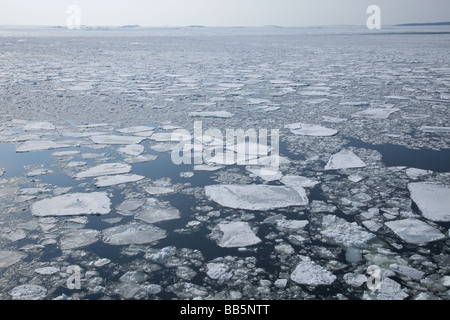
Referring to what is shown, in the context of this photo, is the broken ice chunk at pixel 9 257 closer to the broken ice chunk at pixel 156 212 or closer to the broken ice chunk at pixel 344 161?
the broken ice chunk at pixel 156 212

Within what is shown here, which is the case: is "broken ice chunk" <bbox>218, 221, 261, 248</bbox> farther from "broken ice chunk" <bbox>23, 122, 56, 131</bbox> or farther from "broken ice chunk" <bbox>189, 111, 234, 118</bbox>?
"broken ice chunk" <bbox>23, 122, 56, 131</bbox>

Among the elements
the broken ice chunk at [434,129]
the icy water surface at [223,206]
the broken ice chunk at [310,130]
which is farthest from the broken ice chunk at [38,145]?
the broken ice chunk at [434,129]

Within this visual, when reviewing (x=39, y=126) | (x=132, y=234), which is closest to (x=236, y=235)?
(x=132, y=234)

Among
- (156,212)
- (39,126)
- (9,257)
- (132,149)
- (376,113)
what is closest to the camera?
(9,257)

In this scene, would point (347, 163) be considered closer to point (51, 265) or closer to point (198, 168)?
point (198, 168)

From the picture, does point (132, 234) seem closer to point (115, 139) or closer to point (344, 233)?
point (344, 233)

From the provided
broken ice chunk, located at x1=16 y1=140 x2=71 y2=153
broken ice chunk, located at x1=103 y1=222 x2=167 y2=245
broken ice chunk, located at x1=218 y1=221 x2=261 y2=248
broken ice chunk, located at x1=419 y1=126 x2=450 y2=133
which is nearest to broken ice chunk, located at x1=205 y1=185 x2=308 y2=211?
broken ice chunk, located at x1=218 y1=221 x2=261 y2=248
